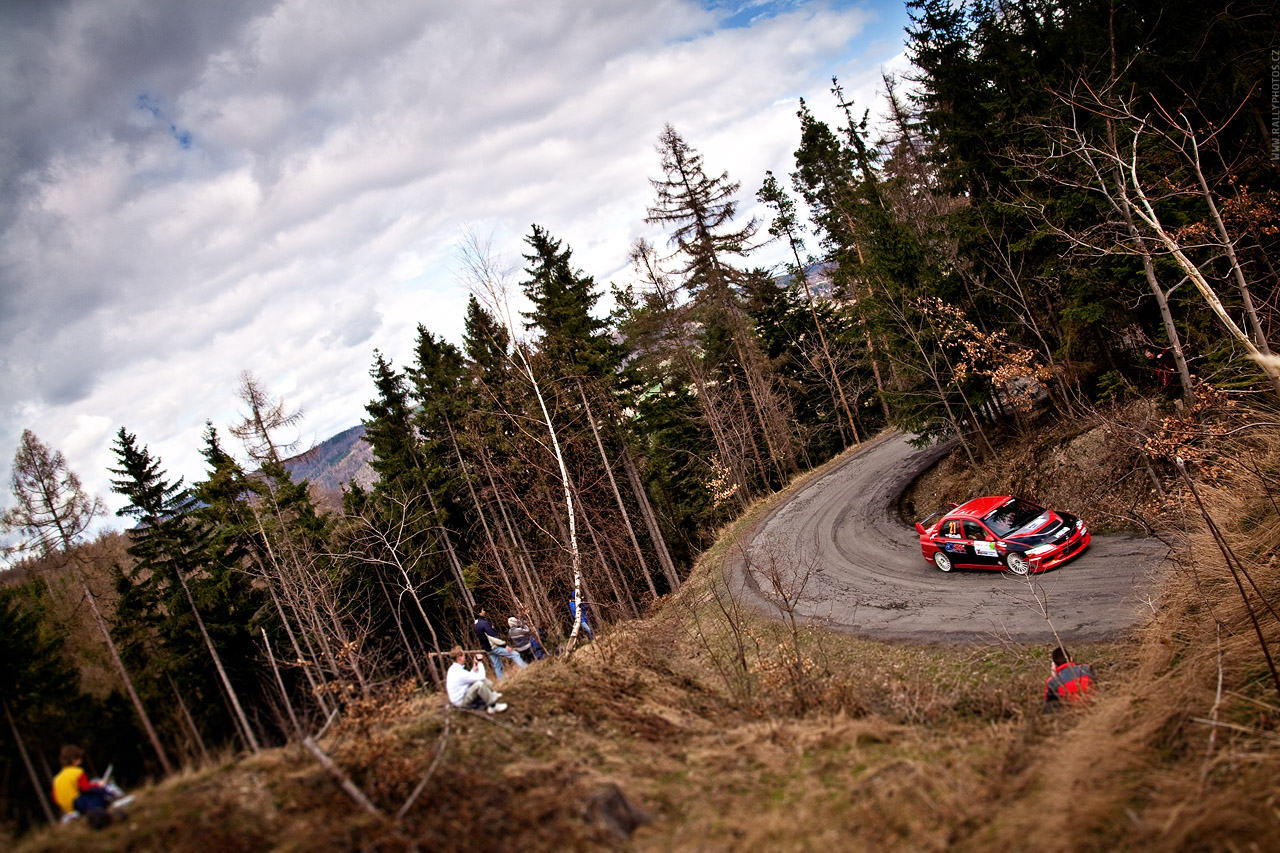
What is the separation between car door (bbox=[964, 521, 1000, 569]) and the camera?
15398 millimetres

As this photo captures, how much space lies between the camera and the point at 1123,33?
16562 millimetres

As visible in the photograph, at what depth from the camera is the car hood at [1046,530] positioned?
1462cm

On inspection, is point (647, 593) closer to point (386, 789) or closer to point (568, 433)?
point (568, 433)

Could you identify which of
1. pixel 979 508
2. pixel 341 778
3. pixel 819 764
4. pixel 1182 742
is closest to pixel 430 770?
pixel 341 778

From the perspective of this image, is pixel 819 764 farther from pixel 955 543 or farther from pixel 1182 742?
pixel 955 543

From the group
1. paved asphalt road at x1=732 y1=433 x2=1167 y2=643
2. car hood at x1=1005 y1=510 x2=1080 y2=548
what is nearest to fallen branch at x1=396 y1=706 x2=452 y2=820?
paved asphalt road at x1=732 y1=433 x2=1167 y2=643

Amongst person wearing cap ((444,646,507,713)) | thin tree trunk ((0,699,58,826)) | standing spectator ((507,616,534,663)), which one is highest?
thin tree trunk ((0,699,58,826))

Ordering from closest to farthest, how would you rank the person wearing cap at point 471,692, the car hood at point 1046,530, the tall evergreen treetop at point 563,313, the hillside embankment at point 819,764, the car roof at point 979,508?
the hillside embankment at point 819,764 → the person wearing cap at point 471,692 → the car hood at point 1046,530 → the car roof at point 979,508 → the tall evergreen treetop at point 563,313

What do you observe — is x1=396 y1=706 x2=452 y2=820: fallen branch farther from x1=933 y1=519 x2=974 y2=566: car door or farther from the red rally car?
x1=933 y1=519 x2=974 y2=566: car door

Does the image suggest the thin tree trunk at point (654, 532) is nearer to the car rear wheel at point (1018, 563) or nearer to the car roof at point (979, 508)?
the car roof at point (979, 508)

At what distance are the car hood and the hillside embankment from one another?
4.72m

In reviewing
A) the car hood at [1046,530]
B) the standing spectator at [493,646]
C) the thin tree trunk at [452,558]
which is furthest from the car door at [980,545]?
the thin tree trunk at [452,558]

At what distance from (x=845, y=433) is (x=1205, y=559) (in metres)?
30.8

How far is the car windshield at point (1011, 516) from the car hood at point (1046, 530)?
18 centimetres
